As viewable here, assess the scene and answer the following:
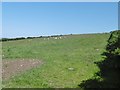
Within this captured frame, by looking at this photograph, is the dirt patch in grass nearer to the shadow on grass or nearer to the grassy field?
the grassy field

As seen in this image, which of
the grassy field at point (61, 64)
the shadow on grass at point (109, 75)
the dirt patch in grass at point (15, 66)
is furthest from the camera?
the dirt patch in grass at point (15, 66)

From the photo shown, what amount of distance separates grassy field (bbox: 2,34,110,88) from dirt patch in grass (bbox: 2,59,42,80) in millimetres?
650

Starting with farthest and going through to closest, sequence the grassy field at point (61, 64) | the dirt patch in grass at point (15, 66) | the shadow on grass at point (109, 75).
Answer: the dirt patch in grass at point (15, 66) < the grassy field at point (61, 64) < the shadow on grass at point (109, 75)

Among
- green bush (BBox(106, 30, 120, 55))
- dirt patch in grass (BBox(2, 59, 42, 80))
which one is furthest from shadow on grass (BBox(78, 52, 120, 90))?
dirt patch in grass (BBox(2, 59, 42, 80))

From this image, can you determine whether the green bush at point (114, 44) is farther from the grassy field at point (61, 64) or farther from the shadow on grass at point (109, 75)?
the grassy field at point (61, 64)

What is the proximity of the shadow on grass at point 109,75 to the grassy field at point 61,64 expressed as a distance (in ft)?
27.8

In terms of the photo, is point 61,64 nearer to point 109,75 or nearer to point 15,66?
point 15,66

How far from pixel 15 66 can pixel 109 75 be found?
14.7 metres

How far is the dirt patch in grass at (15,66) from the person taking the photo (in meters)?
24.6

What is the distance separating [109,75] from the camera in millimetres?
12664

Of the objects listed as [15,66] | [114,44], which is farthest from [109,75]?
[15,66]

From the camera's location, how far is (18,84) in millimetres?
22062

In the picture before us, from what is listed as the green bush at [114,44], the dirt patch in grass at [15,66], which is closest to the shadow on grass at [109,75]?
the green bush at [114,44]

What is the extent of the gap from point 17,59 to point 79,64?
18.4ft
